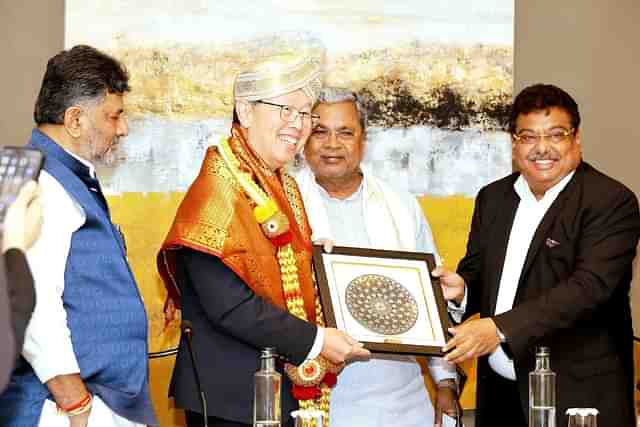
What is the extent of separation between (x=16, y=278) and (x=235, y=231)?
1269 millimetres

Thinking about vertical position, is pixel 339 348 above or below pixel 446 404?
above

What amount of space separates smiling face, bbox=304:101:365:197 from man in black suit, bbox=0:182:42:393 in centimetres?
193

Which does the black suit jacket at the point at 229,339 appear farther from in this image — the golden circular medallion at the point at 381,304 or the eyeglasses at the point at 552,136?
the eyeglasses at the point at 552,136

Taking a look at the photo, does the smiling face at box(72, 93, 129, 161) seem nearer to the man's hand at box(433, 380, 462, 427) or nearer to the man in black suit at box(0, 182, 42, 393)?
the man in black suit at box(0, 182, 42, 393)

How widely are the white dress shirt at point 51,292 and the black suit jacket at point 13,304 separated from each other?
74 cm

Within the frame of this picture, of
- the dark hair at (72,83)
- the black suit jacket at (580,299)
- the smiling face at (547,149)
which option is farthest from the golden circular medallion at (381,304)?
the dark hair at (72,83)

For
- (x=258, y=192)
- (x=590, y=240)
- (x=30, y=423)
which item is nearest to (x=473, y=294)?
(x=590, y=240)

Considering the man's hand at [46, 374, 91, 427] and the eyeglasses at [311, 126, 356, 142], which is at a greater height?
the eyeglasses at [311, 126, 356, 142]

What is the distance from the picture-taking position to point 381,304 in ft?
10.9

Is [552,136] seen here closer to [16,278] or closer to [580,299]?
[580,299]

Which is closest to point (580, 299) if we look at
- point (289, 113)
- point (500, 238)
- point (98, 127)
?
point (500, 238)

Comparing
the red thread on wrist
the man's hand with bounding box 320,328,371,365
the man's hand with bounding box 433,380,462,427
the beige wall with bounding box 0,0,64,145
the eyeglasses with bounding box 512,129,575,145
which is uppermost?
the beige wall with bounding box 0,0,64,145

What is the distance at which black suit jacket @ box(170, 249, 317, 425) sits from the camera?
308 centimetres

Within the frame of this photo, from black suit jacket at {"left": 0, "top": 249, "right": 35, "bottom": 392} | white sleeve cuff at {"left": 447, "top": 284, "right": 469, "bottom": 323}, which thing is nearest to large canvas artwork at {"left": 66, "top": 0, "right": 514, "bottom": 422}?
white sleeve cuff at {"left": 447, "top": 284, "right": 469, "bottom": 323}
